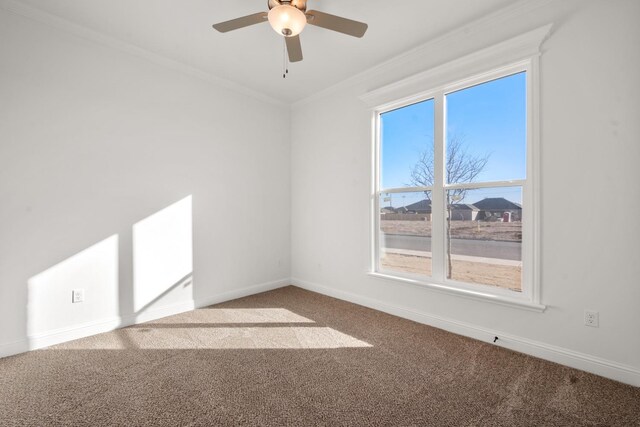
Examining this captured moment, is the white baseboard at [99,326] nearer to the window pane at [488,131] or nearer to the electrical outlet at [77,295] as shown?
the electrical outlet at [77,295]

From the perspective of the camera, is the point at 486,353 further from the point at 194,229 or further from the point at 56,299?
the point at 56,299

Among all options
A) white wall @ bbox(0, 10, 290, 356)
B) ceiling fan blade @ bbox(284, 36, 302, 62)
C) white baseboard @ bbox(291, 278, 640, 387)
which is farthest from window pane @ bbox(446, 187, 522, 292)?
white wall @ bbox(0, 10, 290, 356)

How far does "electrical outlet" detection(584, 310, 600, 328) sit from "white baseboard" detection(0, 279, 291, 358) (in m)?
3.53

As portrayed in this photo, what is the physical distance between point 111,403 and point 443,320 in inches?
108

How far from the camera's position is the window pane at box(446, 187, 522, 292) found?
255 centimetres

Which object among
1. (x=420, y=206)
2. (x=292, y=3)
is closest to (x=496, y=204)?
(x=420, y=206)

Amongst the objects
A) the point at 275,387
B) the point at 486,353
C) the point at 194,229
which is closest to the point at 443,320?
the point at 486,353

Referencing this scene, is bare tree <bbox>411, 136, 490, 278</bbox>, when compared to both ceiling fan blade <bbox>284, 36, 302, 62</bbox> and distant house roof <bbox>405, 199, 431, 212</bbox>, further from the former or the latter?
ceiling fan blade <bbox>284, 36, 302, 62</bbox>

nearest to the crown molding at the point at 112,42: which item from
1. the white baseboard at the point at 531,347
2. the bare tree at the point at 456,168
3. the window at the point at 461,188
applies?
the window at the point at 461,188

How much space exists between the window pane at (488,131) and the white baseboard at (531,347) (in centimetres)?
138

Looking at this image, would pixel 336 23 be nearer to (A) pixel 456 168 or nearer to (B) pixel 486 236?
(A) pixel 456 168

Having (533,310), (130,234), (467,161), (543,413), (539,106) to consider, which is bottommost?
(543,413)

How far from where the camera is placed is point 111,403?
1789mm

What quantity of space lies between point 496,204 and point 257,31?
274 cm
